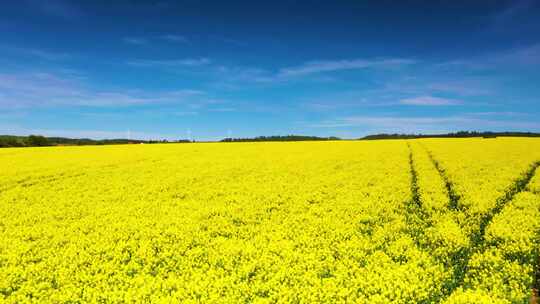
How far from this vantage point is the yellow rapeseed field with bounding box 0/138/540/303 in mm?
10328

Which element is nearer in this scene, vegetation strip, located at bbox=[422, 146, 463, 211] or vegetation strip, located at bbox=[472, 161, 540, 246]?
vegetation strip, located at bbox=[472, 161, 540, 246]

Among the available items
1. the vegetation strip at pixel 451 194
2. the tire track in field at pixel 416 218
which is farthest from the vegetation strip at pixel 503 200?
the tire track in field at pixel 416 218

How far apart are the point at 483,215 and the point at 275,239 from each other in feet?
26.9

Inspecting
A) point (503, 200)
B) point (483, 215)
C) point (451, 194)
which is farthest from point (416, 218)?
point (503, 200)

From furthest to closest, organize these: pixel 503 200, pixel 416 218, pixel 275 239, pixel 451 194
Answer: pixel 451 194
pixel 503 200
pixel 416 218
pixel 275 239

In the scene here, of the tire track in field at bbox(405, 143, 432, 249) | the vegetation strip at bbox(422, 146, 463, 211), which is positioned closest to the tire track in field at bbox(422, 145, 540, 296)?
the vegetation strip at bbox(422, 146, 463, 211)

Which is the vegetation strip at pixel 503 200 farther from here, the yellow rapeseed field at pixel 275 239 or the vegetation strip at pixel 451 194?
the vegetation strip at pixel 451 194

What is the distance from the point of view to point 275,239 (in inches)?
543

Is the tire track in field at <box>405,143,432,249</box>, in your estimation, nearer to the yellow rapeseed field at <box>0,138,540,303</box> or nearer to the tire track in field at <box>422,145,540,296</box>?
the yellow rapeseed field at <box>0,138,540,303</box>

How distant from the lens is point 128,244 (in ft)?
45.2

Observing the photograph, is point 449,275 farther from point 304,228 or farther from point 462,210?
point 462,210

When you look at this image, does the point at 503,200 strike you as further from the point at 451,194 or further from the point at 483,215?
the point at 483,215

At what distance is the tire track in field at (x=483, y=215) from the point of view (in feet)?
36.7

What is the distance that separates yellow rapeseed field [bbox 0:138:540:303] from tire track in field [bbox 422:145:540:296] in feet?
0.20
